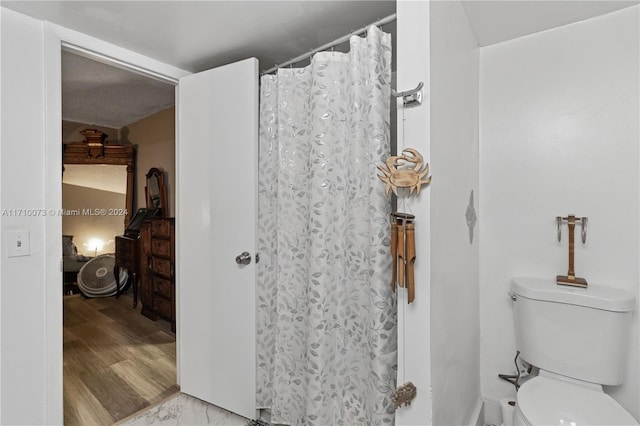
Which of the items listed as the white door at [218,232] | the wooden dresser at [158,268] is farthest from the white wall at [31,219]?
the wooden dresser at [158,268]

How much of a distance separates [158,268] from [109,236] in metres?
1.18

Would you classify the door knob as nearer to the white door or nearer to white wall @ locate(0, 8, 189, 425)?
the white door

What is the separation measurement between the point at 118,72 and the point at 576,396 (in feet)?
11.3

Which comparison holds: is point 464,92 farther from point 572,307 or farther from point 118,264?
point 118,264


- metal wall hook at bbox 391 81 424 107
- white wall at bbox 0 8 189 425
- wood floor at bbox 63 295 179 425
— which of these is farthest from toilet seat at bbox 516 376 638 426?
white wall at bbox 0 8 189 425

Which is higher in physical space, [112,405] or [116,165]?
[116,165]

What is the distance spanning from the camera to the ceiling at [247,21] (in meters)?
1.46

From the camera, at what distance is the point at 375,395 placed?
1351mm

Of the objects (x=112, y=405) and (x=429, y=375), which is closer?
(x=429, y=375)

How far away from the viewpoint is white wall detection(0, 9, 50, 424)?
1469 millimetres

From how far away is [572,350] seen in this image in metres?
1.47

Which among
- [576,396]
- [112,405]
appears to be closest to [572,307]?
[576,396]

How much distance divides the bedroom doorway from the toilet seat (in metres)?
2.13

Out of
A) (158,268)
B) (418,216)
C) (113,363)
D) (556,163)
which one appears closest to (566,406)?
(418,216)
